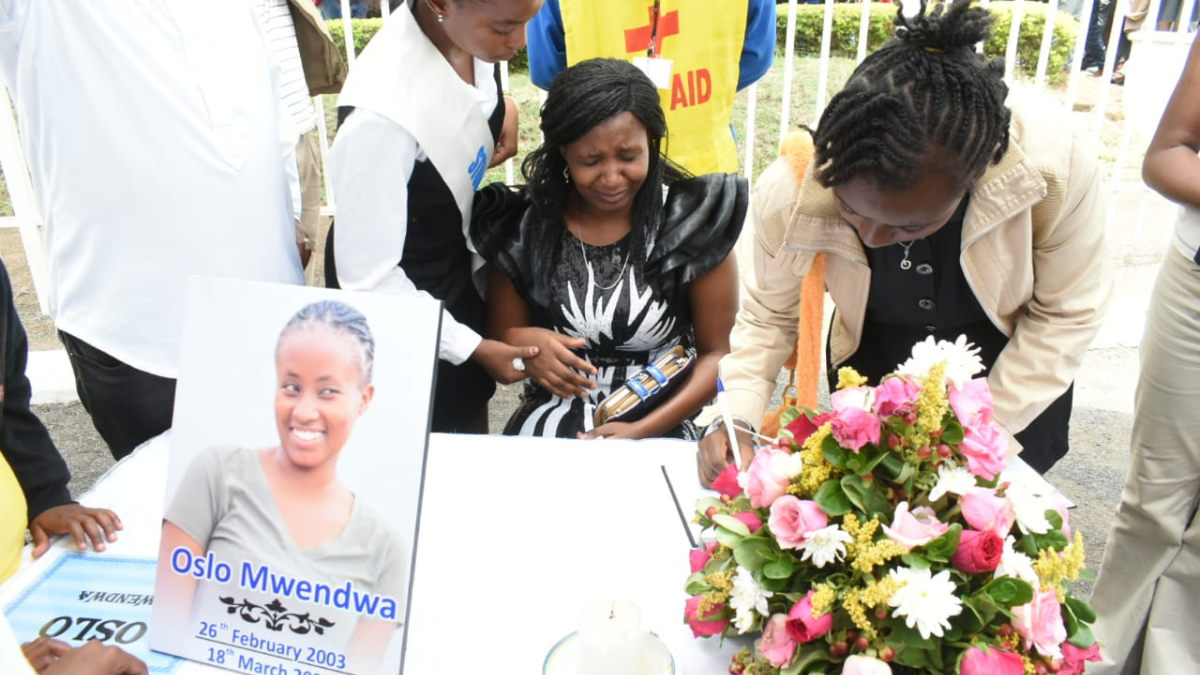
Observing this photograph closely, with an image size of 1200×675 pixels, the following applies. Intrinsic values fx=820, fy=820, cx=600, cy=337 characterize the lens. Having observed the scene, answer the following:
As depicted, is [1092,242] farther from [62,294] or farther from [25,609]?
[62,294]

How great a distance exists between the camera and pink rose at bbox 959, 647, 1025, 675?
2.85 feet

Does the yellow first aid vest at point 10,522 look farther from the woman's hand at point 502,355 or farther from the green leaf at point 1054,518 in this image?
the green leaf at point 1054,518

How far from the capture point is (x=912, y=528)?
35.9 inches

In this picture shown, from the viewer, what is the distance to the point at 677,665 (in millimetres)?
1063

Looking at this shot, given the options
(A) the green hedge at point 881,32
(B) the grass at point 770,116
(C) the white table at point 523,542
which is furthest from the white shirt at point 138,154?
(A) the green hedge at point 881,32

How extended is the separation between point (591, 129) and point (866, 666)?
4.51ft

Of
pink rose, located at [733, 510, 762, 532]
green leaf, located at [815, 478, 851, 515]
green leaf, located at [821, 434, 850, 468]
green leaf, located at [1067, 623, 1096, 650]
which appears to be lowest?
green leaf, located at [1067, 623, 1096, 650]

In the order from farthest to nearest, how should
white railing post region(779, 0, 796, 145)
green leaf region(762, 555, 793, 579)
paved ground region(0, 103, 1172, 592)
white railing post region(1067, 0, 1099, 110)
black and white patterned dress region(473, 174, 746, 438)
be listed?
white railing post region(1067, 0, 1099, 110), white railing post region(779, 0, 796, 145), paved ground region(0, 103, 1172, 592), black and white patterned dress region(473, 174, 746, 438), green leaf region(762, 555, 793, 579)

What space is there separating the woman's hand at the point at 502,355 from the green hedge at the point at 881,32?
4.73 m

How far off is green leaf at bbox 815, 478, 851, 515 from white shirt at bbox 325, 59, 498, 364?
89 centimetres

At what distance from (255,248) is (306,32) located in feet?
3.84

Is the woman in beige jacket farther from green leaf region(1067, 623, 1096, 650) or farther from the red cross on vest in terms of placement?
the red cross on vest

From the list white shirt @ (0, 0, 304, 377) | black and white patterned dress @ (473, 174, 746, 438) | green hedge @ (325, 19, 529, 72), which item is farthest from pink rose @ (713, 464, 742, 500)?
green hedge @ (325, 19, 529, 72)

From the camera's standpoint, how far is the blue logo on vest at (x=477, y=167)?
192 cm
